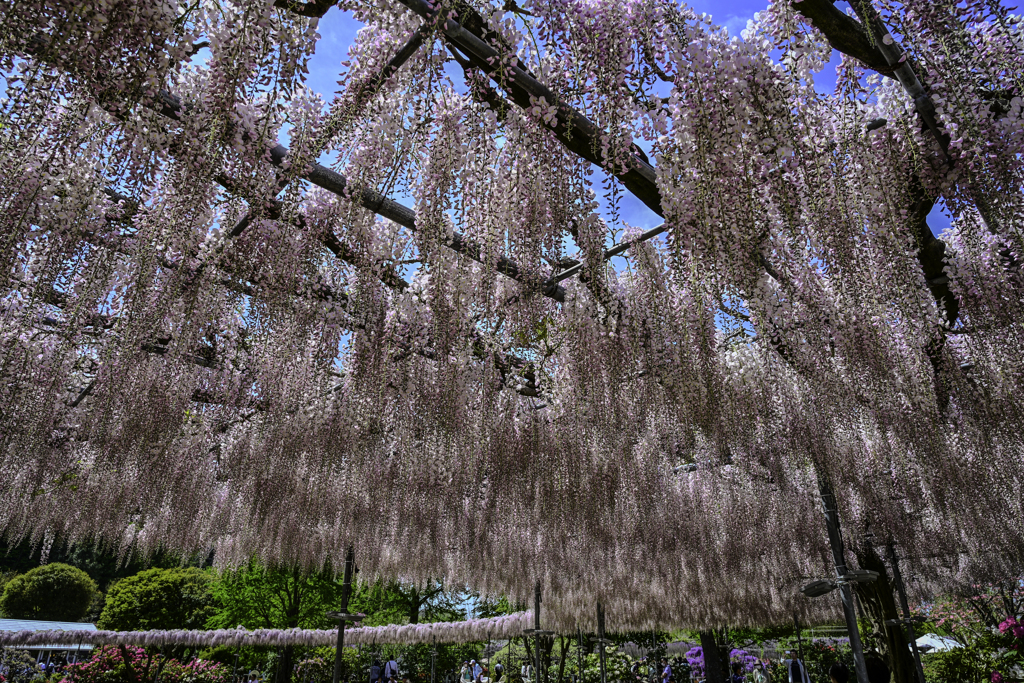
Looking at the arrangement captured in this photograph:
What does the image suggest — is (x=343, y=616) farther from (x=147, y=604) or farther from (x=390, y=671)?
(x=147, y=604)

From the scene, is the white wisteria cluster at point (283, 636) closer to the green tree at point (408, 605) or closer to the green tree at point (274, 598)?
the green tree at point (274, 598)

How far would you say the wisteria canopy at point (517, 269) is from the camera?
110 inches

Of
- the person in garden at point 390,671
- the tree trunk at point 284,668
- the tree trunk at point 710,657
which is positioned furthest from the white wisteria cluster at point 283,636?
the tree trunk at point 710,657

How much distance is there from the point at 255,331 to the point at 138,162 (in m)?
2.57

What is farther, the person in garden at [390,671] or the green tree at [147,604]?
the person in garden at [390,671]

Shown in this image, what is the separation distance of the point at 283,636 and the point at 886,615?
1206cm

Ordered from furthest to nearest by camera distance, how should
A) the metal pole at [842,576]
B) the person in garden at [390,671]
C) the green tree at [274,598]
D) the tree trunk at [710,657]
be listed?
the green tree at [274,598] → the person in garden at [390,671] → the tree trunk at [710,657] → the metal pole at [842,576]

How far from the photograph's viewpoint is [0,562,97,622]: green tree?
20.1m

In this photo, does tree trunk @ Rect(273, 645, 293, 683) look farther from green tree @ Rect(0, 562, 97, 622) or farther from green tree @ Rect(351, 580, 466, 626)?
green tree @ Rect(0, 562, 97, 622)

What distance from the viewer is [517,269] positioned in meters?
3.92

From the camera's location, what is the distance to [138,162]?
263 centimetres

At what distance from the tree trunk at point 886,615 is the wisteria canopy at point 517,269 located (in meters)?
0.61

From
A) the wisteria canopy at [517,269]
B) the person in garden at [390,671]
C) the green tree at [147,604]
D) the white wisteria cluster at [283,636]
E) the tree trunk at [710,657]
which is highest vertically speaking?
the wisteria canopy at [517,269]

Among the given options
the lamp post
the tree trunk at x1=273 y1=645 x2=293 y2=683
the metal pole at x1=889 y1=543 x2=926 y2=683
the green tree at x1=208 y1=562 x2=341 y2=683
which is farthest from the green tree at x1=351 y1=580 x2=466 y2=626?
the metal pole at x1=889 y1=543 x2=926 y2=683
